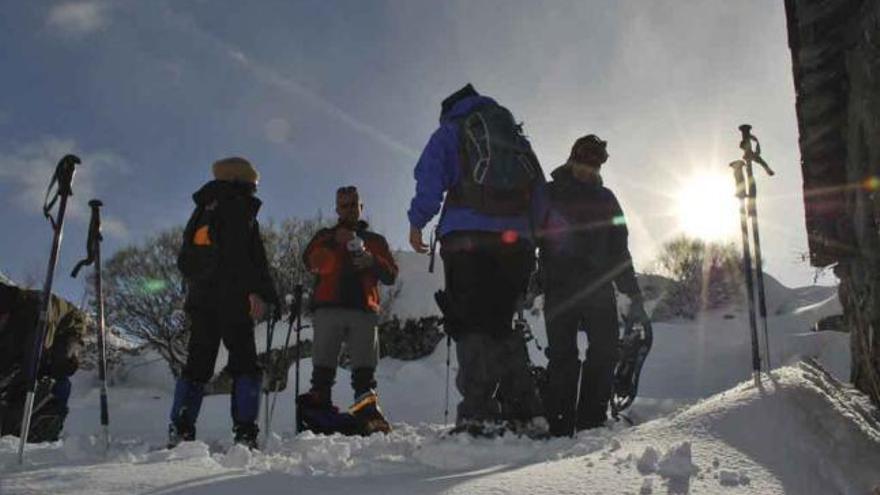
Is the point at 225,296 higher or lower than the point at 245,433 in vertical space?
higher

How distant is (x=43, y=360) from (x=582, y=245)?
5.17 metres

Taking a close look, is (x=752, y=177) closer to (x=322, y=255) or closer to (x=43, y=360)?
(x=322, y=255)

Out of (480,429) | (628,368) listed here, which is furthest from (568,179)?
(628,368)

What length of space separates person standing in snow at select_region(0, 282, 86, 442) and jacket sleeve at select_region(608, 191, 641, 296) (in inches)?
173

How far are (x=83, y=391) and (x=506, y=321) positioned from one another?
18.2 m

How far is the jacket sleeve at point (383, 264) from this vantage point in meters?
5.64

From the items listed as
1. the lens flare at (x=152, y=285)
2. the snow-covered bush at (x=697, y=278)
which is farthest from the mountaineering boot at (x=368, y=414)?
the snow-covered bush at (x=697, y=278)

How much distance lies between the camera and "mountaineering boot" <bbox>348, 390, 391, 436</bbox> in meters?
5.07

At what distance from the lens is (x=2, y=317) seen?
586cm

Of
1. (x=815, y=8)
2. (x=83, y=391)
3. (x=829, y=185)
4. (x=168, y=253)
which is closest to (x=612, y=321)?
(x=815, y=8)

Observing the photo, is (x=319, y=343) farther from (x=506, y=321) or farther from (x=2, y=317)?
(x=2, y=317)

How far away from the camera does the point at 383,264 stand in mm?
5688

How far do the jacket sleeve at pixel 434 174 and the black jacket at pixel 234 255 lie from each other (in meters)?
1.17

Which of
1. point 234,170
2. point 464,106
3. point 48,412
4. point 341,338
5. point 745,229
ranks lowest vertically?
point 48,412
